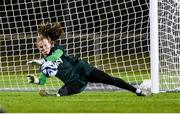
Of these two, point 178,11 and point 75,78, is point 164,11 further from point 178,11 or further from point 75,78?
point 75,78

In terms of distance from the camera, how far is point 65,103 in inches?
258

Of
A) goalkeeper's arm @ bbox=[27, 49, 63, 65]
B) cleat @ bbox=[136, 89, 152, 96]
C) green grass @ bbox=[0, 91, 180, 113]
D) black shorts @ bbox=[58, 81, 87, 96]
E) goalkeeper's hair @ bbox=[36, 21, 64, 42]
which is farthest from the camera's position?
goalkeeper's hair @ bbox=[36, 21, 64, 42]

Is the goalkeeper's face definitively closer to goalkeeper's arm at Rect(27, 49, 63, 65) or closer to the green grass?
goalkeeper's arm at Rect(27, 49, 63, 65)

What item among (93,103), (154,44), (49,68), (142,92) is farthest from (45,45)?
(154,44)

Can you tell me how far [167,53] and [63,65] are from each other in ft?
5.48

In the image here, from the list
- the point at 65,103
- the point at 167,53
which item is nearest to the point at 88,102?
the point at 65,103

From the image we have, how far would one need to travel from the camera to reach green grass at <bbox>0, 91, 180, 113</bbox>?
584 cm

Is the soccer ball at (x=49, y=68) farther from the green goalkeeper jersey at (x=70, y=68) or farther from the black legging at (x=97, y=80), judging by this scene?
the black legging at (x=97, y=80)

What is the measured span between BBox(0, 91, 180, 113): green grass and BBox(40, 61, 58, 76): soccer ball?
0.29m

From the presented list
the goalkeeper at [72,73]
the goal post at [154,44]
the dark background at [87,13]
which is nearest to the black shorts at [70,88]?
the goalkeeper at [72,73]

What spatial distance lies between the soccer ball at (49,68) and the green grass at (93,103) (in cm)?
29

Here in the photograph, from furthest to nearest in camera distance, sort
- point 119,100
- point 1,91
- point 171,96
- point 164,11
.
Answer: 1. point 1,91
2. point 164,11
3. point 171,96
4. point 119,100

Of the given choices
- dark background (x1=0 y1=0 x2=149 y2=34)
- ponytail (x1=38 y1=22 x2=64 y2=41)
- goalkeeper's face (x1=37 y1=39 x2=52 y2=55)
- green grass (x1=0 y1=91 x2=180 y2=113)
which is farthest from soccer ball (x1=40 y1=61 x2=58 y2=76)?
dark background (x1=0 y1=0 x2=149 y2=34)

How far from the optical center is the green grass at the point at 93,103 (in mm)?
5845
